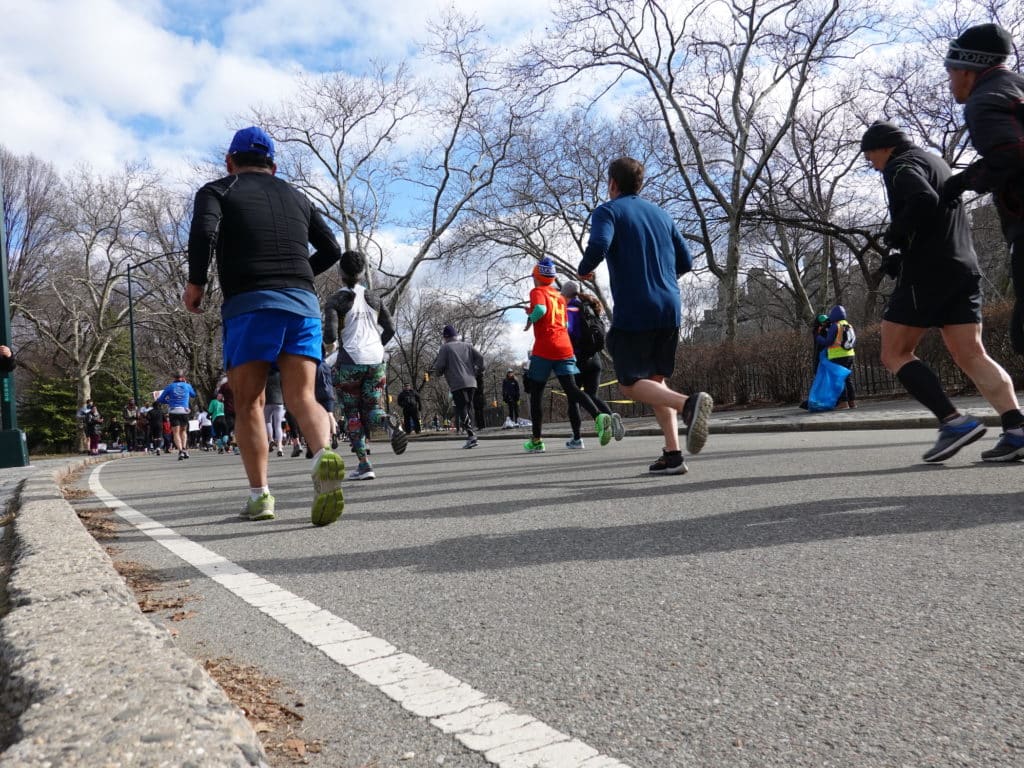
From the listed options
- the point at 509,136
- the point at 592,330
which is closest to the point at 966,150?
the point at 509,136

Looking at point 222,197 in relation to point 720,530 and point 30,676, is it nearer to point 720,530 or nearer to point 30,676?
point 720,530

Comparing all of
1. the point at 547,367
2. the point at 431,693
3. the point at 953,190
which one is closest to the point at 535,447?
the point at 547,367

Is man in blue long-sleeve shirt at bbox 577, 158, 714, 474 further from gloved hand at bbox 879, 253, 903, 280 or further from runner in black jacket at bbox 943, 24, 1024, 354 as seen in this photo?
runner in black jacket at bbox 943, 24, 1024, 354

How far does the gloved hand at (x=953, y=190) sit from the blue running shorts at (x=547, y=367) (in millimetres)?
5282

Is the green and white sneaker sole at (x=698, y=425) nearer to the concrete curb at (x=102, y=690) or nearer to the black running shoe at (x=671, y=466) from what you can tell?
the black running shoe at (x=671, y=466)

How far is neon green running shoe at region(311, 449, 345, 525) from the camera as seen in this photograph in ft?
14.2

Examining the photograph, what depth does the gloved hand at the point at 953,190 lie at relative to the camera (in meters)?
4.63

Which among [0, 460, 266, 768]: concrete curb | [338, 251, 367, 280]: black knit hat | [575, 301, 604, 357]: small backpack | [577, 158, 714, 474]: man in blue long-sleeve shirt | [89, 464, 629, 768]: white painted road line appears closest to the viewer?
[0, 460, 266, 768]: concrete curb

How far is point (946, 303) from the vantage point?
507cm

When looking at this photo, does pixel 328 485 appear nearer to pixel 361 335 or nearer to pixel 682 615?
pixel 682 615

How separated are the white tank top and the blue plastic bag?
395 inches

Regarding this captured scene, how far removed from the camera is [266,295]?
4.65 meters

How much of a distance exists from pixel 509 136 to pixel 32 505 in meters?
29.1

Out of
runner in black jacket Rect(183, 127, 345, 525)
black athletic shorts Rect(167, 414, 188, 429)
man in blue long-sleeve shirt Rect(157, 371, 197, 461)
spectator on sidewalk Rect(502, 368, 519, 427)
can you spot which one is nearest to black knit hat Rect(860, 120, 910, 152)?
runner in black jacket Rect(183, 127, 345, 525)
